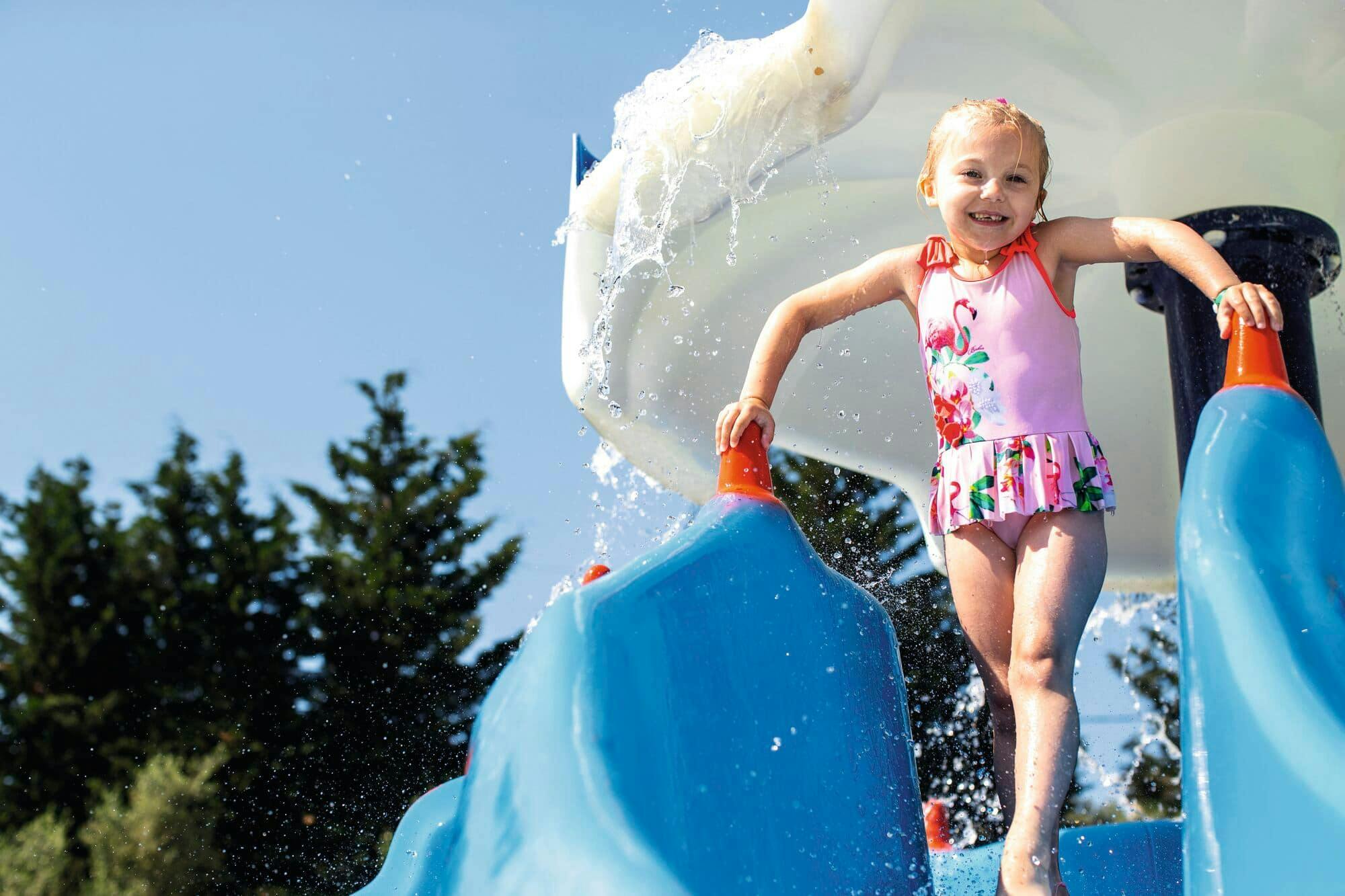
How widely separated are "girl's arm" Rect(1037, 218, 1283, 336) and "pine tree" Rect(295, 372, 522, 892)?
9.48 metres

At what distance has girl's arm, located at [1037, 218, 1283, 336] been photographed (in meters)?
1.68

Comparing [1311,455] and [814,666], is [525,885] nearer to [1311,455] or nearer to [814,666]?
[814,666]

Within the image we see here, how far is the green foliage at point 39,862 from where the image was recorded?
9.42 metres

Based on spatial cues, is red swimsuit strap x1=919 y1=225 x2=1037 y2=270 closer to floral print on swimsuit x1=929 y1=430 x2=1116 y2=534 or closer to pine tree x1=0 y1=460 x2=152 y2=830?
floral print on swimsuit x1=929 y1=430 x2=1116 y2=534

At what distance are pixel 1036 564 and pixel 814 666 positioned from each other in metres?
0.36

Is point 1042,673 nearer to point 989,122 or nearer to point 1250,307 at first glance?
point 1250,307

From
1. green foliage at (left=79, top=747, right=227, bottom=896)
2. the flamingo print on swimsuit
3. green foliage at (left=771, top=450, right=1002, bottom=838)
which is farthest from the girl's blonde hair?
green foliage at (left=79, top=747, right=227, bottom=896)

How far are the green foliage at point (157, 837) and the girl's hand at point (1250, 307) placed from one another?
9470 mm

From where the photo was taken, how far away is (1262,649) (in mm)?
1386

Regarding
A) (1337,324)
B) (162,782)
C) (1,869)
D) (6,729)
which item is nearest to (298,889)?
(162,782)

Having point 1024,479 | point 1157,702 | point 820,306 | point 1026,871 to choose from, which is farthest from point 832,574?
point 1157,702

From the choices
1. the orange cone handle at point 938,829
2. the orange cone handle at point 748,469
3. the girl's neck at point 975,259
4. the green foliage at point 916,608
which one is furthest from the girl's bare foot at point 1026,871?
the green foliage at point 916,608

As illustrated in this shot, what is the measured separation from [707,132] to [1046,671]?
5.09 ft

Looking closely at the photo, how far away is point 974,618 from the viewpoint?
6.08 ft
